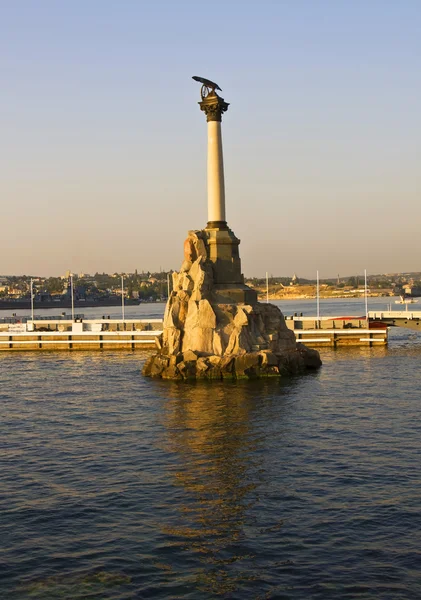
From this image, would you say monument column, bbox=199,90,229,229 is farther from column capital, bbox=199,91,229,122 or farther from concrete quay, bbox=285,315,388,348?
concrete quay, bbox=285,315,388,348

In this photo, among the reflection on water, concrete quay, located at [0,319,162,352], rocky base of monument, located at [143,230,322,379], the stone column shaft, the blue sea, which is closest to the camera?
the blue sea

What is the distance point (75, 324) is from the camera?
86.4m

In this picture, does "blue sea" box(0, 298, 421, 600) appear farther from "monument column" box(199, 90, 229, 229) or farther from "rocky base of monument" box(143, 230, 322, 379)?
"monument column" box(199, 90, 229, 229)

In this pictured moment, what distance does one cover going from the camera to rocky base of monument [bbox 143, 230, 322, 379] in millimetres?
55062

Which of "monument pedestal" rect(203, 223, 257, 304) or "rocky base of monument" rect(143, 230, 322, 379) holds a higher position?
"monument pedestal" rect(203, 223, 257, 304)

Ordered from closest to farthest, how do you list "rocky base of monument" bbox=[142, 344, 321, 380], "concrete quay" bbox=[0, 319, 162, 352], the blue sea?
the blue sea < "rocky base of monument" bbox=[142, 344, 321, 380] < "concrete quay" bbox=[0, 319, 162, 352]

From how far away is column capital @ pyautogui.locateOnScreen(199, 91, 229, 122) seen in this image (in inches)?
2352

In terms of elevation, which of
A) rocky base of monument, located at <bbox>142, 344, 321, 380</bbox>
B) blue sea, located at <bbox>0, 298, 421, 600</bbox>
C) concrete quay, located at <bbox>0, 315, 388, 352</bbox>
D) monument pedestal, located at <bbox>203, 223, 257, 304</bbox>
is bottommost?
blue sea, located at <bbox>0, 298, 421, 600</bbox>

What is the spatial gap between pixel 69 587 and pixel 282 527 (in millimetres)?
6769

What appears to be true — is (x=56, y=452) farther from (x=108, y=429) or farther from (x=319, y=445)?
(x=319, y=445)

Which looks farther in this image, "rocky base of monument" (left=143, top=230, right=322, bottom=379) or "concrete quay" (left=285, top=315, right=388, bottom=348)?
"concrete quay" (left=285, top=315, right=388, bottom=348)

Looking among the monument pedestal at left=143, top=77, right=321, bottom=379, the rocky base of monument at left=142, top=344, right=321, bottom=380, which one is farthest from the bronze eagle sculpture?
the rocky base of monument at left=142, top=344, right=321, bottom=380

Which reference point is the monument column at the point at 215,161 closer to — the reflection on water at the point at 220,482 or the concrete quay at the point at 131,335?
the reflection on water at the point at 220,482

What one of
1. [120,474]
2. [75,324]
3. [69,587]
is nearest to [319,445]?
[120,474]
